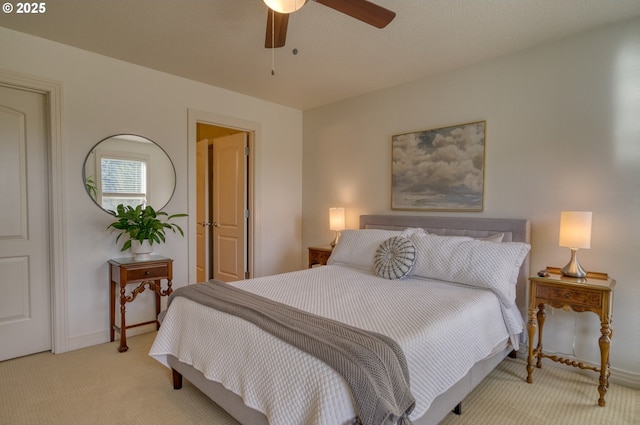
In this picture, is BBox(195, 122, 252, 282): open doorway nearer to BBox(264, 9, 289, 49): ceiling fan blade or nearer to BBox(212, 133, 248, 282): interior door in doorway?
BBox(212, 133, 248, 282): interior door in doorway

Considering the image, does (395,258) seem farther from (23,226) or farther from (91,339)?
(23,226)

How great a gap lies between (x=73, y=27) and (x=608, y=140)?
397 cm

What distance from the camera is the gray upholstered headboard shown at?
2664 mm

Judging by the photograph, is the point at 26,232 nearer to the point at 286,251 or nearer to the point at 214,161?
the point at 214,161

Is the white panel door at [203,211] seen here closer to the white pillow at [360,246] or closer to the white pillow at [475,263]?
the white pillow at [360,246]

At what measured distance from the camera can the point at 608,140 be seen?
2.39m

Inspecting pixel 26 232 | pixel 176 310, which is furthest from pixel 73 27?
pixel 176 310

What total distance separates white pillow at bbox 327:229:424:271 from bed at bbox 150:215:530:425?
0.4 inches

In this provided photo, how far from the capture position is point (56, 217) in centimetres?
273

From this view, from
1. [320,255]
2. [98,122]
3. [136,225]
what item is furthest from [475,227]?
[98,122]

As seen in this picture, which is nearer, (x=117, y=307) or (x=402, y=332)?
(x=402, y=332)

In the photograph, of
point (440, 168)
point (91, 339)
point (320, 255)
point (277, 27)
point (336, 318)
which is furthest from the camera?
point (320, 255)

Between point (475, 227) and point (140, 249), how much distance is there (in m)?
2.94

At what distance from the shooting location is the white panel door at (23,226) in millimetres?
2625
